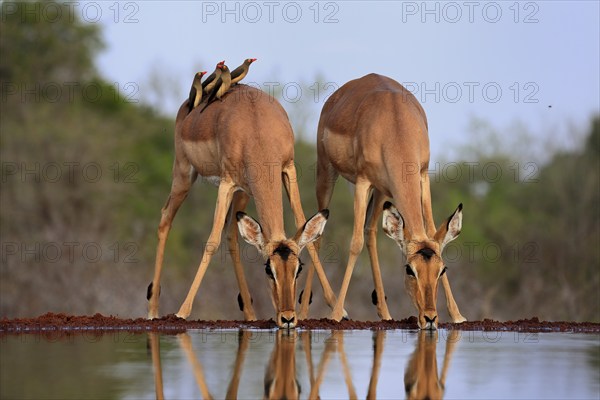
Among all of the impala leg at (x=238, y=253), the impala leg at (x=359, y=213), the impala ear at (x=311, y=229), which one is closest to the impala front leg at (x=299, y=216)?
the impala leg at (x=359, y=213)

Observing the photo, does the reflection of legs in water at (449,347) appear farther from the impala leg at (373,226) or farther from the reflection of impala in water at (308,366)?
the impala leg at (373,226)

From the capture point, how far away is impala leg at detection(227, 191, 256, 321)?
19.7m

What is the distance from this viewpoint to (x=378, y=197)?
795 inches

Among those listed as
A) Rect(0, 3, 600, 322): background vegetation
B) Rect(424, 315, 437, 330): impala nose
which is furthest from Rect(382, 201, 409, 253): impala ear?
Rect(0, 3, 600, 322): background vegetation

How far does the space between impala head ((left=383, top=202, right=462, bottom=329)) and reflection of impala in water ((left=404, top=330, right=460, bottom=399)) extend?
2.50ft

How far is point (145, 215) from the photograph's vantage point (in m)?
54.3

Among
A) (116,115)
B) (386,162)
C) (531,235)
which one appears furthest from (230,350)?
(116,115)

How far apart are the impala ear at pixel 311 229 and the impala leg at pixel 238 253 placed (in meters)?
3.10

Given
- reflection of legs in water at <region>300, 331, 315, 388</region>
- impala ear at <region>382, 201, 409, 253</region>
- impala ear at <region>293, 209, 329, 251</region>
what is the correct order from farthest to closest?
1. impala ear at <region>382, 201, 409, 253</region>
2. impala ear at <region>293, 209, 329, 251</region>
3. reflection of legs in water at <region>300, 331, 315, 388</region>

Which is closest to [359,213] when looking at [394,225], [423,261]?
[394,225]

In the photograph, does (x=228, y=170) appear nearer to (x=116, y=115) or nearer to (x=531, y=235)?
(x=531, y=235)

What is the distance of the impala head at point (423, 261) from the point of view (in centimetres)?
1596

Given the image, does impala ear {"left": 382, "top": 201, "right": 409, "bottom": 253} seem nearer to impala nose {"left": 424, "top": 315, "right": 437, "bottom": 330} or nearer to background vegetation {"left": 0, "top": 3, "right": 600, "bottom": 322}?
impala nose {"left": 424, "top": 315, "right": 437, "bottom": 330}

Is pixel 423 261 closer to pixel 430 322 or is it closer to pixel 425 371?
pixel 430 322
